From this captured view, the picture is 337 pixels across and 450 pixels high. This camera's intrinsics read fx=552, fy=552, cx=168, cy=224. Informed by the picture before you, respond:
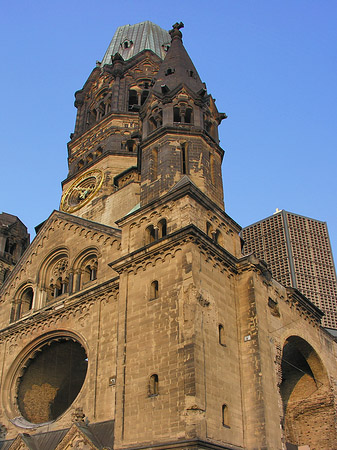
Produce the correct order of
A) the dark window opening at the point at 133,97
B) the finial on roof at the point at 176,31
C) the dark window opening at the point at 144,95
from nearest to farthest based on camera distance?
the finial on roof at the point at 176,31
the dark window opening at the point at 144,95
the dark window opening at the point at 133,97

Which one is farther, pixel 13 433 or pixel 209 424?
pixel 13 433

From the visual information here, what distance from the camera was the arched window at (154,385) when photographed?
64.4 feet

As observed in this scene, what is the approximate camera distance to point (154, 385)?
19859 millimetres

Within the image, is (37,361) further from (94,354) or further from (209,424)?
(209,424)

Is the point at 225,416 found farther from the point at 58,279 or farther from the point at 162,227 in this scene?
the point at 58,279

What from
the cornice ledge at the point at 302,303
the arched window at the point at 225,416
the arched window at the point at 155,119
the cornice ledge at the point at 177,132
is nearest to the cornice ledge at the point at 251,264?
the cornice ledge at the point at 302,303

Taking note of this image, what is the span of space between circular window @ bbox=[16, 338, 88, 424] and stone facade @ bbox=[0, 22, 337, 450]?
0.20 ft

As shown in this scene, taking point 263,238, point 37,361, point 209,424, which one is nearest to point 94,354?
point 37,361

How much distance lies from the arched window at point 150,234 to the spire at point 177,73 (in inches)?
346

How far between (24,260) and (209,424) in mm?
16537

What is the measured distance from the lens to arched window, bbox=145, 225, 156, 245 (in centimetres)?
2406

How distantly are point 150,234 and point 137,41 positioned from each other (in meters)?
28.2

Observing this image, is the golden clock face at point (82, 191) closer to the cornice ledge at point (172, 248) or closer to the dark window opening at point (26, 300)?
the dark window opening at point (26, 300)

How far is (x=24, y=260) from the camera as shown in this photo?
31.2 m
